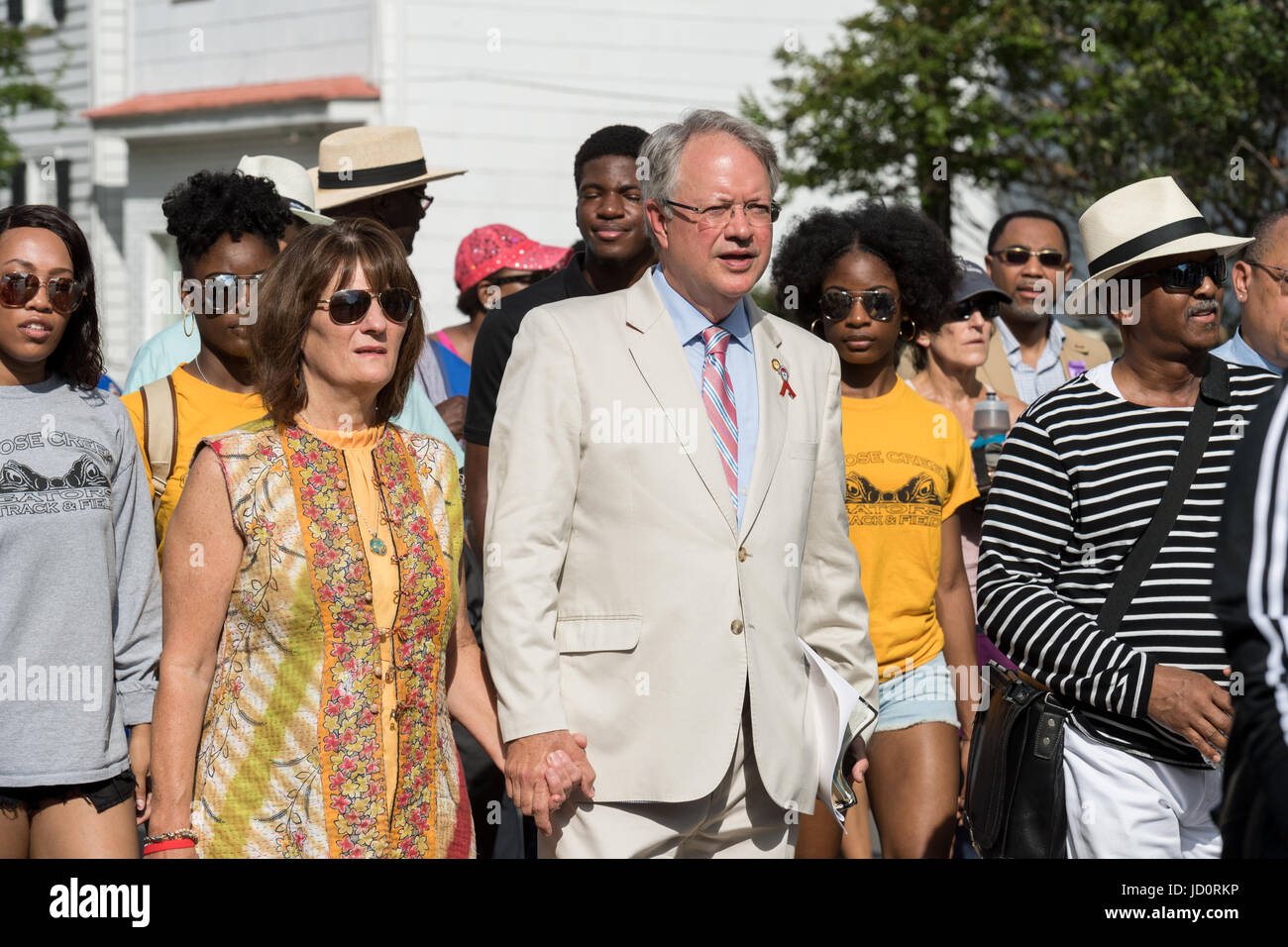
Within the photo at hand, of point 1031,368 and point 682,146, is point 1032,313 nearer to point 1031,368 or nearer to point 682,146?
point 1031,368

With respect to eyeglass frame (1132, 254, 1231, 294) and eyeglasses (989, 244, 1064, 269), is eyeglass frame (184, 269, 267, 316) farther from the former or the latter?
eyeglasses (989, 244, 1064, 269)

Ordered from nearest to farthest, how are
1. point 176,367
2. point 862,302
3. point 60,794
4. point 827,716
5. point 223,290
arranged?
point 60,794 → point 827,716 → point 223,290 → point 176,367 → point 862,302

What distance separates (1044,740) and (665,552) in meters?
1.21

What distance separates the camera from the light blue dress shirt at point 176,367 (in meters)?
5.02

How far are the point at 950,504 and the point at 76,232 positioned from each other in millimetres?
2998

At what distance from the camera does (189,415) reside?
14.7ft

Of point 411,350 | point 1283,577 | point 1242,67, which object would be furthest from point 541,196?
point 1283,577

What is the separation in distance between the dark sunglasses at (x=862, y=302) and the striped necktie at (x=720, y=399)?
1.78m

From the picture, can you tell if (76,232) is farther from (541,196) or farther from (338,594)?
(541,196)

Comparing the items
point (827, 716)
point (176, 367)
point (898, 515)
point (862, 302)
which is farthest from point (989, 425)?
point (176, 367)

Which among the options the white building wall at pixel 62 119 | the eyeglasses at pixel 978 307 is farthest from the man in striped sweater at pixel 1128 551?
the white building wall at pixel 62 119

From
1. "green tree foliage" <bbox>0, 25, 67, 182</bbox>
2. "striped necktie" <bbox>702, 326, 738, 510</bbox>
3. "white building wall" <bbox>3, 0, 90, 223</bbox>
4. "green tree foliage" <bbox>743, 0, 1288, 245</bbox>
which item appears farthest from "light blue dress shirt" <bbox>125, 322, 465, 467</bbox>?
"white building wall" <bbox>3, 0, 90, 223</bbox>

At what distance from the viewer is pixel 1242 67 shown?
40.6 ft
